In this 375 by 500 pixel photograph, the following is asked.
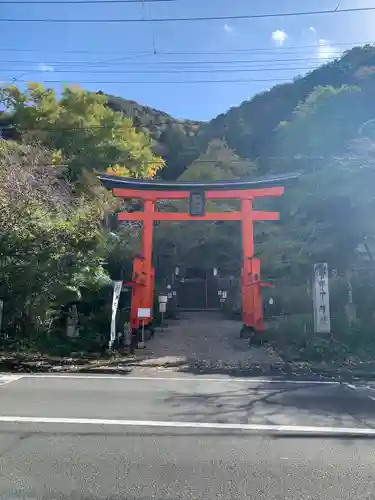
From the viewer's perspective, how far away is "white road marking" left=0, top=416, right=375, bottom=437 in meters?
5.42

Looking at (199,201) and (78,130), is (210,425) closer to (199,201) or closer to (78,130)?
(199,201)

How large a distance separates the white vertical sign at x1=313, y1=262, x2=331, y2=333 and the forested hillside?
1.65m

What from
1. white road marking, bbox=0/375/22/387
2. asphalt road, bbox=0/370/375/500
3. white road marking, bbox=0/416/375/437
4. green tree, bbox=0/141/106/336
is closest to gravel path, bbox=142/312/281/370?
green tree, bbox=0/141/106/336

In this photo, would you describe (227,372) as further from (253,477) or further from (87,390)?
(253,477)

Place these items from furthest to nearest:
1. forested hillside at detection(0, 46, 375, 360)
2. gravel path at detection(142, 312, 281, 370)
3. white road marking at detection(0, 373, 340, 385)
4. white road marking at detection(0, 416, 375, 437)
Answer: forested hillside at detection(0, 46, 375, 360), gravel path at detection(142, 312, 281, 370), white road marking at detection(0, 373, 340, 385), white road marking at detection(0, 416, 375, 437)

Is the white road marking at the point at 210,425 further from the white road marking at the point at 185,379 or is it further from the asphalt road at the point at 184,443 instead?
the white road marking at the point at 185,379

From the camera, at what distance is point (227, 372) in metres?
11.0

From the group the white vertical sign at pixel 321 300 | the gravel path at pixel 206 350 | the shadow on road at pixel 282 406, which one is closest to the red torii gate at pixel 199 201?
the gravel path at pixel 206 350

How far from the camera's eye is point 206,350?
14297mm

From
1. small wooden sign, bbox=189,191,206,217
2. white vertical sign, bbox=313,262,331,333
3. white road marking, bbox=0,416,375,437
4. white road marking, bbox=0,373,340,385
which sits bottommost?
white road marking, bbox=0,373,340,385

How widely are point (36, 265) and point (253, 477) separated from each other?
1052 cm

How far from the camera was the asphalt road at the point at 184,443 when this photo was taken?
366cm

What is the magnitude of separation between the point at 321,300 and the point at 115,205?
14.3m

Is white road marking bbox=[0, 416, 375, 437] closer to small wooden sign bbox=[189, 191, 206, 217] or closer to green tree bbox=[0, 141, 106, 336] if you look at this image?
green tree bbox=[0, 141, 106, 336]
